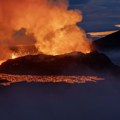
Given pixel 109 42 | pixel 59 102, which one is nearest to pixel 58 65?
pixel 59 102

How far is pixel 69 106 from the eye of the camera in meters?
66.6

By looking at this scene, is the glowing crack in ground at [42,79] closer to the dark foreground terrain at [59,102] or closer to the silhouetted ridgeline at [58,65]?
the dark foreground terrain at [59,102]

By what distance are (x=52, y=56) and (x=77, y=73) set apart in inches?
145

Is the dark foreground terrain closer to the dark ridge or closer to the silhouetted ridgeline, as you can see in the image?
the silhouetted ridgeline

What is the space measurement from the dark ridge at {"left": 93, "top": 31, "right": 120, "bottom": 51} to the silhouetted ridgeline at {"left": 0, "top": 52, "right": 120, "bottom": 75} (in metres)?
88.3

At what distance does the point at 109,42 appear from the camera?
180875 mm

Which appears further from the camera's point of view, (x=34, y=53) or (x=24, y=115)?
(x=34, y=53)

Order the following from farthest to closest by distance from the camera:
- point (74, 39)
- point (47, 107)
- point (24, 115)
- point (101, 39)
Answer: point (101, 39)
point (74, 39)
point (47, 107)
point (24, 115)

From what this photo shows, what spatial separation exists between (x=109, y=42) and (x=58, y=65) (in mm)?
109486

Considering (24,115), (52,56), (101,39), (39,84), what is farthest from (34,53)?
(101,39)

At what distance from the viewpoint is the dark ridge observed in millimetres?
167500

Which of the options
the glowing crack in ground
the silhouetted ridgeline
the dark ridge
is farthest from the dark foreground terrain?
the dark ridge

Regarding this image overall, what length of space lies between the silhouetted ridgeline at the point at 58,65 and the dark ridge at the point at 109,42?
88.3 metres

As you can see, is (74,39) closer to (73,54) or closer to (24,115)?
(73,54)
